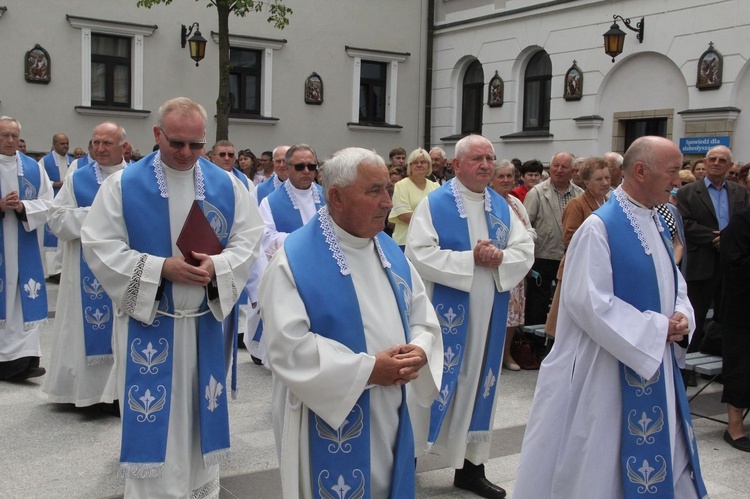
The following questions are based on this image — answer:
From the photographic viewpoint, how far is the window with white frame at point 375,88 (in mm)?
21000

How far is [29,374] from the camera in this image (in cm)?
718

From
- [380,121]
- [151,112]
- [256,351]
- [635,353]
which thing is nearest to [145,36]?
[151,112]

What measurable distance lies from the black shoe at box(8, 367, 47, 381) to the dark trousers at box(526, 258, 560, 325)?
4576mm

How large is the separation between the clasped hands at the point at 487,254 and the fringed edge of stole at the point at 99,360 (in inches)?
110

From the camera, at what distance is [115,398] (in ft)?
20.2

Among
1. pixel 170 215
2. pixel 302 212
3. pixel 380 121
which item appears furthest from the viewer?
pixel 380 121

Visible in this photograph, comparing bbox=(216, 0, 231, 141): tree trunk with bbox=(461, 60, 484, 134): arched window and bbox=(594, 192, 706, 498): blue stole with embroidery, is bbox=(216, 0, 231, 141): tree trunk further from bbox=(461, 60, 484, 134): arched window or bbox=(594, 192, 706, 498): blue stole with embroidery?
bbox=(594, 192, 706, 498): blue stole with embroidery

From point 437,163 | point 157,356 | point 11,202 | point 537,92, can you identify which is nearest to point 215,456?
point 157,356

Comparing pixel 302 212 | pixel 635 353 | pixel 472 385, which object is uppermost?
pixel 302 212

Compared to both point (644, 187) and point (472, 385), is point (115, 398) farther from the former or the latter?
point (644, 187)

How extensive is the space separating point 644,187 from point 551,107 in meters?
14.6

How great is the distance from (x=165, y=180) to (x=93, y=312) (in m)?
2.10

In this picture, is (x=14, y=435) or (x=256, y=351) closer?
(x=14, y=435)

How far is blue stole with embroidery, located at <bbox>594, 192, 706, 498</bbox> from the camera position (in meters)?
3.90
